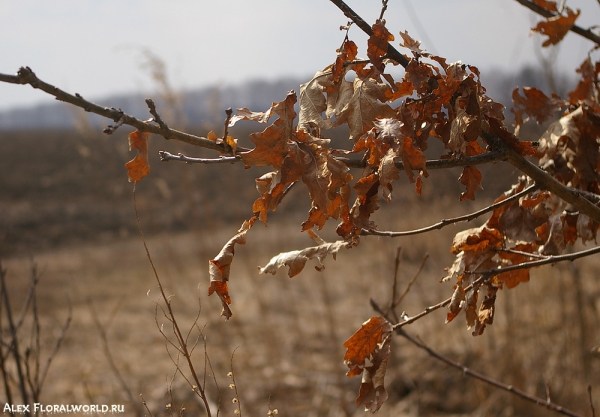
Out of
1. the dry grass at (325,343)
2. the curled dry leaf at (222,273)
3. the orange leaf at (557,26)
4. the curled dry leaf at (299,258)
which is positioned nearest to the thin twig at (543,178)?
the orange leaf at (557,26)

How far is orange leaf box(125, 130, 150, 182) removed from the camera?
0.77m

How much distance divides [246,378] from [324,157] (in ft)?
11.7

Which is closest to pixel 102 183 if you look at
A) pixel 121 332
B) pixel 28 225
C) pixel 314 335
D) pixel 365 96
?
pixel 28 225

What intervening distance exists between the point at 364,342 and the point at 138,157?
0.48 metres

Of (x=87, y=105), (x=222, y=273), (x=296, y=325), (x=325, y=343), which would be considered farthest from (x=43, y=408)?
(x=325, y=343)

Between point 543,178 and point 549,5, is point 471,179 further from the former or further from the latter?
point 549,5

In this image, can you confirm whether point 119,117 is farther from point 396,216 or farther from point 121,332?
point 121,332

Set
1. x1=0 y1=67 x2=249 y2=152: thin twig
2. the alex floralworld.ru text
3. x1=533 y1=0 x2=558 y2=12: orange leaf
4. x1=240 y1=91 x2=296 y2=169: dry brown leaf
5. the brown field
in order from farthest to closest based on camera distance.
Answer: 1. the brown field
2. the alex floralworld.ru text
3. x1=533 y1=0 x2=558 y2=12: orange leaf
4. x1=240 y1=91 x2=296 y2=169: dry brown leaf
5. x1=0 y1=67 x2=249 y2=152: thin twig

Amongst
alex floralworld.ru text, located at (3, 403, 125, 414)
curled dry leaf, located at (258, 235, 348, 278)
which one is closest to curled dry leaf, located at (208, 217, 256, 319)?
curled dry leaf, located at (258, 235, 348, 278)

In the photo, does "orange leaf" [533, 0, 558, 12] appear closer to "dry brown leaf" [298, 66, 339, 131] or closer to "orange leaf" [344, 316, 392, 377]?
"dry brown leaf" [298, 66, 339, 131]

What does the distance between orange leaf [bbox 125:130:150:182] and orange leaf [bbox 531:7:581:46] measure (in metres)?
0.57

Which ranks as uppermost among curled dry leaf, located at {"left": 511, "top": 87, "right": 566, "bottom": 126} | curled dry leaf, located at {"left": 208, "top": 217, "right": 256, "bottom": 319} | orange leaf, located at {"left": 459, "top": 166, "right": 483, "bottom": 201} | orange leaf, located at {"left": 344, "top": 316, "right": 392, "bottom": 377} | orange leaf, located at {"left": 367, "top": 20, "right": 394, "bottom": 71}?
curled dry leaf, located at {"left": 511, "top": 87, "right": 566, "bottom": 126}

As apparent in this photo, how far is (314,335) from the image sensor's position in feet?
16.0

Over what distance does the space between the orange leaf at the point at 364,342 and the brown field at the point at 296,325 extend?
204 millimetres
